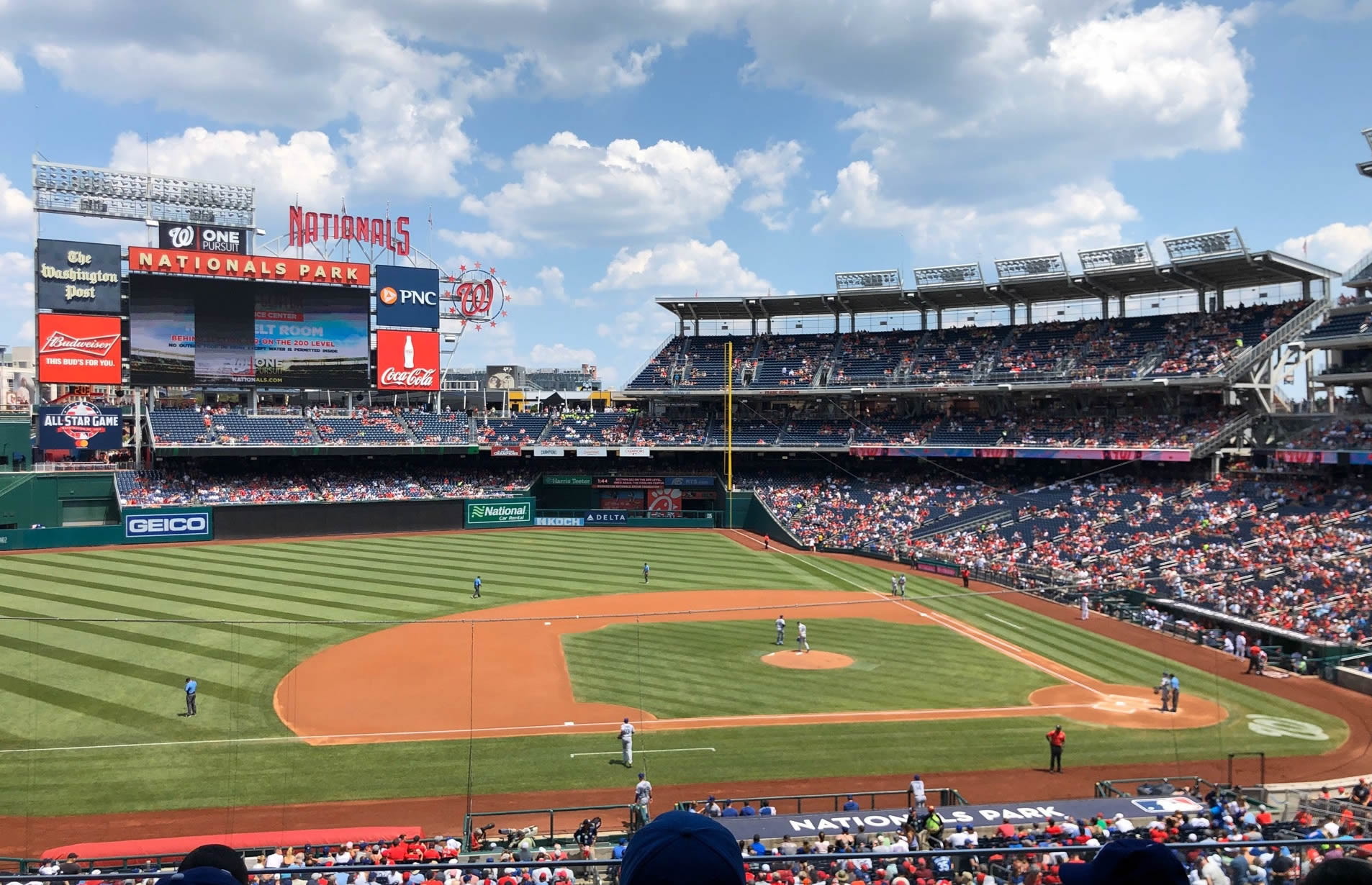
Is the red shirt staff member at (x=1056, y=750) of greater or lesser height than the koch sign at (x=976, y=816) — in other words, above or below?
below

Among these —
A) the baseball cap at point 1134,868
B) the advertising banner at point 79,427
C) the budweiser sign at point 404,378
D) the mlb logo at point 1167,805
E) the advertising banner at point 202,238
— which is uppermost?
the advertising banner at point 202,238

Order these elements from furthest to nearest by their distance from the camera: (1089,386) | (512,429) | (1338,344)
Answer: (512,429) < (1089,386) < (1338,344)

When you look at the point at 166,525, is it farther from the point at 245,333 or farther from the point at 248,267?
the point at 248,267

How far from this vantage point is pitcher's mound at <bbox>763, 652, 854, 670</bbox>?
2680 cm

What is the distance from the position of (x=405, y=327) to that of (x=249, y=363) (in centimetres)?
998

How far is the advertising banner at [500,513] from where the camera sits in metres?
58.6

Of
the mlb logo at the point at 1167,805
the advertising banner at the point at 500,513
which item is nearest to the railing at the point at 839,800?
the mlb logo at the point at 1167,805

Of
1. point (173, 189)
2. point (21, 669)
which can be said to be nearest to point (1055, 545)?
point (21, 669)

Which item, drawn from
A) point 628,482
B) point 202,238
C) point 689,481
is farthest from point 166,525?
point 689,481

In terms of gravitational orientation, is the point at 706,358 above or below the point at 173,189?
below

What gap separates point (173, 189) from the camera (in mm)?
55719

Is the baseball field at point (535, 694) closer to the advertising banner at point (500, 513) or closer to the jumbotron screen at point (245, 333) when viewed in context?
the advertising banner at point (500, 513)

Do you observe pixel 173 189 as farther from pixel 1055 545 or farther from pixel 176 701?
pixel 1055 545

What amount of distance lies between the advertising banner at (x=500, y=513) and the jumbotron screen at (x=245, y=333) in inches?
449
